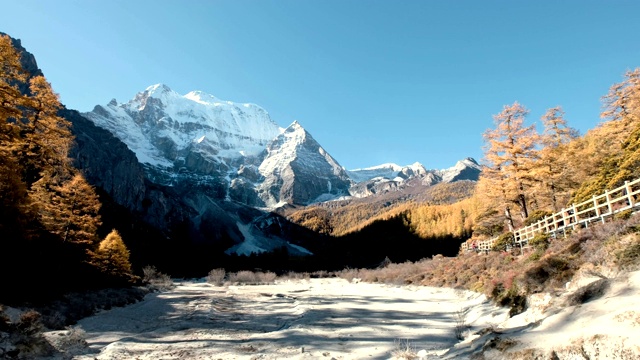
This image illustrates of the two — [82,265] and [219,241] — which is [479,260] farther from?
[219,241]

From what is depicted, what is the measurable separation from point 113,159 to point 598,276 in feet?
552

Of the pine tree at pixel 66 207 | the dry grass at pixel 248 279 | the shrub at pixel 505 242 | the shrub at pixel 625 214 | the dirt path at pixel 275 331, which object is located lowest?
the dry grass at pixel 248 279

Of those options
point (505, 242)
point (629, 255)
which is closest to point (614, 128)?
point (505, 242)

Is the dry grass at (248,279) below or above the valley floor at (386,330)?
below

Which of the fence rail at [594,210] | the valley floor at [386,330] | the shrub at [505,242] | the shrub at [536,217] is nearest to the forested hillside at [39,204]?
the valley floor at [386,330]

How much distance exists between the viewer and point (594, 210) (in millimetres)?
18953

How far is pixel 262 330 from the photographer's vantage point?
50.0ft

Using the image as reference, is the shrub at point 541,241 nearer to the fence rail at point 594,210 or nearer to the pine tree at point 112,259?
the fence rail at point 594,210

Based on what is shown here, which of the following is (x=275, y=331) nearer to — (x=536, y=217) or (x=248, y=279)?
(x=536, y=217)

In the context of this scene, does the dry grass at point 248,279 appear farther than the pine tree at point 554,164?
Yes

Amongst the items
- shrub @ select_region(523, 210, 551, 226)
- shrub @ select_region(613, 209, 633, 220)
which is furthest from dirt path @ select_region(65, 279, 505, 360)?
shrub @ select_region(523, 210, 551, 226)

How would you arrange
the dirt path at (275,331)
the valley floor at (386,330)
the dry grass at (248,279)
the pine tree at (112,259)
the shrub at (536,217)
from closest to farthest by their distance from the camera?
the valley floor at (386,330) < the dirt path at (275,331) < the shrub at (536,217) < the pine tree at (112,259) < the dry grass at (248,279)

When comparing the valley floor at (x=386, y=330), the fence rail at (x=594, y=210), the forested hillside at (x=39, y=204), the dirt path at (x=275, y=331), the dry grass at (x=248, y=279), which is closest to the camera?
the valley floor at (x=386, y=330)

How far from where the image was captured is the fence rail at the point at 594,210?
1424 centimetres
